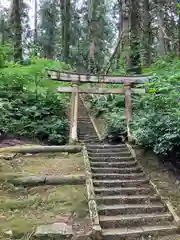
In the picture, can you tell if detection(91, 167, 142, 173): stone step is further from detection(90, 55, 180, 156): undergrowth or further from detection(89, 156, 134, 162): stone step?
detection(90, 55, 180, 156): undergrowth

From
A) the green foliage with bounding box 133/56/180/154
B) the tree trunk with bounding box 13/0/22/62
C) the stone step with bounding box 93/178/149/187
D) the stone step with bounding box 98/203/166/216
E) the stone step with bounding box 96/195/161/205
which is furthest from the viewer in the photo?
the tree trunk with bounding box 13/0/22/62

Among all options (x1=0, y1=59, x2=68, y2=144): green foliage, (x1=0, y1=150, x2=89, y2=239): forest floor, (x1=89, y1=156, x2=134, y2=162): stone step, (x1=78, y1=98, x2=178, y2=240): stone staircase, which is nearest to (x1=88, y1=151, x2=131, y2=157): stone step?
(x1=78, y1=98, x2=178, y2=240): stone staircase

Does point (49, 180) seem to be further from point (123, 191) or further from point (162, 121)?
point (162, 121)

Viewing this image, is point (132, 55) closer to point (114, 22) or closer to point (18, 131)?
point (18, 131)

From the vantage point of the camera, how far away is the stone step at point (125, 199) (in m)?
6.30

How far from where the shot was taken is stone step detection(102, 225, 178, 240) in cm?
523

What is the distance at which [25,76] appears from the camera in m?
13.1

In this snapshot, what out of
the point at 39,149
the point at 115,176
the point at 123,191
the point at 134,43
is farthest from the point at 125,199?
the point at 134,43

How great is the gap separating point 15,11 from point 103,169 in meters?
13.1

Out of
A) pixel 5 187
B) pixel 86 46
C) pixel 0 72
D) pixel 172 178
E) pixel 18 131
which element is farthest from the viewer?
pixel 86 46

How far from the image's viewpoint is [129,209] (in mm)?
6055

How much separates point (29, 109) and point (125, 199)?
6146mm

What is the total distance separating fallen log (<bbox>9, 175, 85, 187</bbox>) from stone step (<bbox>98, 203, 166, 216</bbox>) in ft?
3.37

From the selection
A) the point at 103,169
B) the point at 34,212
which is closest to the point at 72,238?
the point at 34,212
